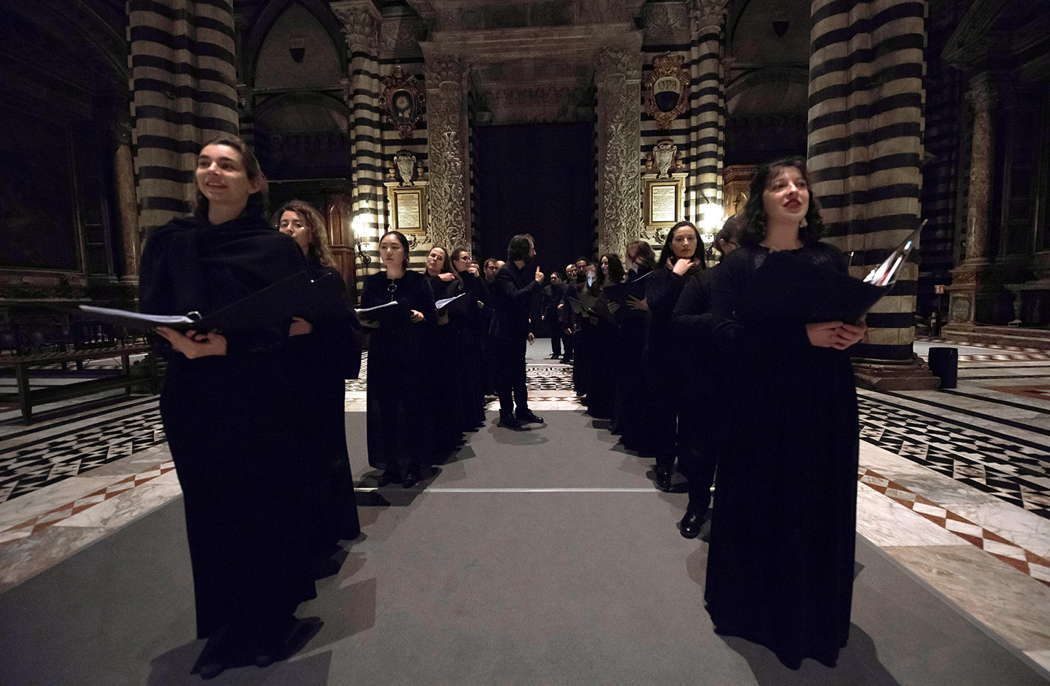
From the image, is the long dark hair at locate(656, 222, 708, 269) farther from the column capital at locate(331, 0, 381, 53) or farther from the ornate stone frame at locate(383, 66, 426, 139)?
the column capital at locate(331, 0, 381, 53)

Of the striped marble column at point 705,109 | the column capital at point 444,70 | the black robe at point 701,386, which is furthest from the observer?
the striped marble column at point 705,109

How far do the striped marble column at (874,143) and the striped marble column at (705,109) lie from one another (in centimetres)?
460

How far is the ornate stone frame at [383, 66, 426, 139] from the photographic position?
1177 cm

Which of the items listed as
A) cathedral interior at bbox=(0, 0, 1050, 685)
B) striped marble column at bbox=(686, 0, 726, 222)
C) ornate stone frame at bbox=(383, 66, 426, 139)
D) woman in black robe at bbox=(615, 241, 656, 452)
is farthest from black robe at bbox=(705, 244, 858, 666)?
ornate stone frame at bbox=(383, 66, 426, 139)

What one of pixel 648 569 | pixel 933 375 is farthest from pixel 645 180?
pixel 648 569

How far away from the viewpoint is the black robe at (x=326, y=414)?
2354mm

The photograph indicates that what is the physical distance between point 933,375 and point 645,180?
719 cm

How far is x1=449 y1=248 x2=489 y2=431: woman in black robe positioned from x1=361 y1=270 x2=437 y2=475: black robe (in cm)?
113

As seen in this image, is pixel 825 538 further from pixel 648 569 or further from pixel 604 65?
pixel 604 65

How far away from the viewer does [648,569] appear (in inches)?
93.8

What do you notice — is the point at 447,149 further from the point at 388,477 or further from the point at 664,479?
the point at 664,479

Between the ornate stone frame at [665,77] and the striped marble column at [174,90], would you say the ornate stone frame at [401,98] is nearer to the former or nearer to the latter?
the striped marble column at [174,90]

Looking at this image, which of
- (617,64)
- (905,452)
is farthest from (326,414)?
(617,64)

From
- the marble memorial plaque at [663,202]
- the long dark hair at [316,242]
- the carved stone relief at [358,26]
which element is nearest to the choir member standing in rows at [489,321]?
the long dark hair at [316,242]
